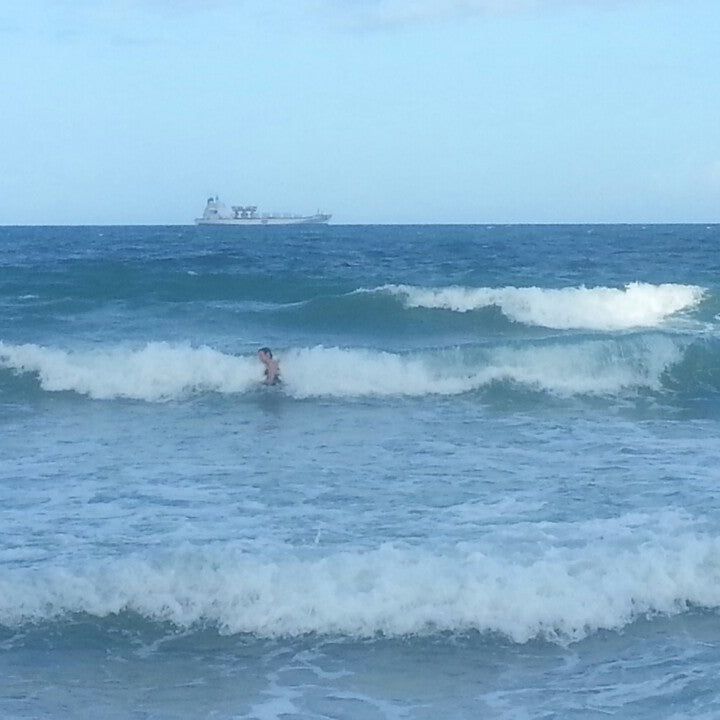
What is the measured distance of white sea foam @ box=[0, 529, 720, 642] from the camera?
7.46 metres

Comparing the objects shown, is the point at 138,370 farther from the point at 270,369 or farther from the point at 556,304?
the point at 556,304

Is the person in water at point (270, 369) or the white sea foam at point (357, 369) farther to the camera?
the person in water at point (270, 369)

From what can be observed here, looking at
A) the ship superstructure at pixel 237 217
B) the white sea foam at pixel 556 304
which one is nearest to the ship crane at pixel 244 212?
the ship superstructure at pixel 237 217

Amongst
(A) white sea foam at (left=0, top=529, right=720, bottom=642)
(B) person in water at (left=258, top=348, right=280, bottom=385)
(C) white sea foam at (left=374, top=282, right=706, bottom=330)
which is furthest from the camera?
(C) white sea foam at (left=374, top=282, right=706, bottom=330)

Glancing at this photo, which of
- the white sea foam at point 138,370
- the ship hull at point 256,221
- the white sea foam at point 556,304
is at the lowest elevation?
the white sea foam at point 138,370

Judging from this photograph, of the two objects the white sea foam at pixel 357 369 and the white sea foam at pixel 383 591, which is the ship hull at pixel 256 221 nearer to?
the white sea foam at pixel 357 369

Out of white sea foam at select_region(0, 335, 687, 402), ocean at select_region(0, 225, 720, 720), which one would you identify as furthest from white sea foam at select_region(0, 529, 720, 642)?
white sea foam at select_region(0, 335, 687, 402)

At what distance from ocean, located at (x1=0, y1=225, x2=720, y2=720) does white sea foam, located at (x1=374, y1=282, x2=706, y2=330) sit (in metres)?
2.82

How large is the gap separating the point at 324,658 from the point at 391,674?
1.53 feet

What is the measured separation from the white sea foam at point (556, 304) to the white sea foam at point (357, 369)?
5.66 m

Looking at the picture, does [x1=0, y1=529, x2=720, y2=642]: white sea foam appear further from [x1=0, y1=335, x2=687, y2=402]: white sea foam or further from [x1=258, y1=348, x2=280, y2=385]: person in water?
[x1=258, y1=348, x2=280, y2=385]: person in water

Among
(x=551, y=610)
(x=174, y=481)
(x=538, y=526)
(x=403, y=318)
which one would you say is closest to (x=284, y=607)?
(x=551, y=610)

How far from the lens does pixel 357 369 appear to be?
17500 mm

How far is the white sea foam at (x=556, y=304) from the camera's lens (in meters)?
24.2
